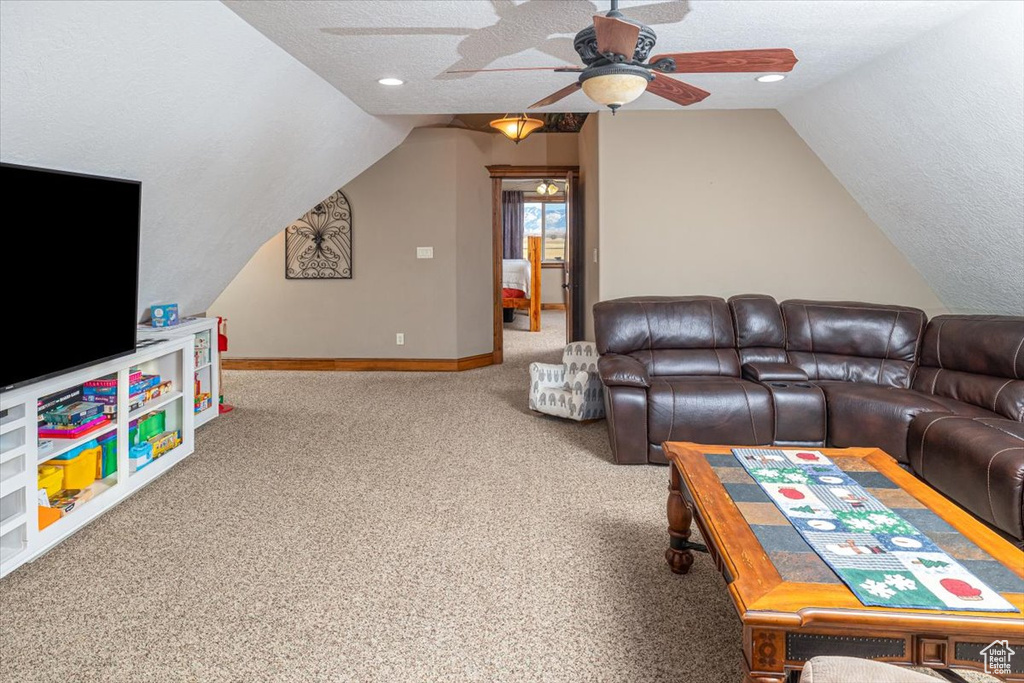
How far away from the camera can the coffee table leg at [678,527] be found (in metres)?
2.54

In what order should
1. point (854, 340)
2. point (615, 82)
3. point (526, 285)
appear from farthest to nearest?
point (526, 285) → point (854, 340) → point (615, 82)

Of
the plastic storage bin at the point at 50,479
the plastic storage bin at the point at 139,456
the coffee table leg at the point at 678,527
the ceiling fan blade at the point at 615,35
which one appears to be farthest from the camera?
the plastic storage bin at the point at 139,456

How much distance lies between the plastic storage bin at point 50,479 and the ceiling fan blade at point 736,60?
3137 mm

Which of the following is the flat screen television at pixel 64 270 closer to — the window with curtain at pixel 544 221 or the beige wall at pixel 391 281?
the beige wall at pixel 391 281

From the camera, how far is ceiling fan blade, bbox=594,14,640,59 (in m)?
1.97

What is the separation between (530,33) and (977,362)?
320 cm

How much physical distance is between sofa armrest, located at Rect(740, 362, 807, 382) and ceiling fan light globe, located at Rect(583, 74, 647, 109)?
241cm

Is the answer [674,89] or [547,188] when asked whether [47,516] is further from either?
[547,188]

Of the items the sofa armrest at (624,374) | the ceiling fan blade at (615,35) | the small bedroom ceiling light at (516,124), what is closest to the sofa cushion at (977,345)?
the sofa armrest at (624,374)

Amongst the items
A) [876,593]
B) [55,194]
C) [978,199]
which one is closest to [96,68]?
[55,194]

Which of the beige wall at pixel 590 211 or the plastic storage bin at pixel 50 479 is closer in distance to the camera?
the plastic storage bin at pixel 50 479

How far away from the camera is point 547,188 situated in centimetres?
1152

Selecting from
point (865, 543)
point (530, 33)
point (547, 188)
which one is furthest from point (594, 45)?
point (547, 188)

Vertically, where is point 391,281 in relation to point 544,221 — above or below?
below
